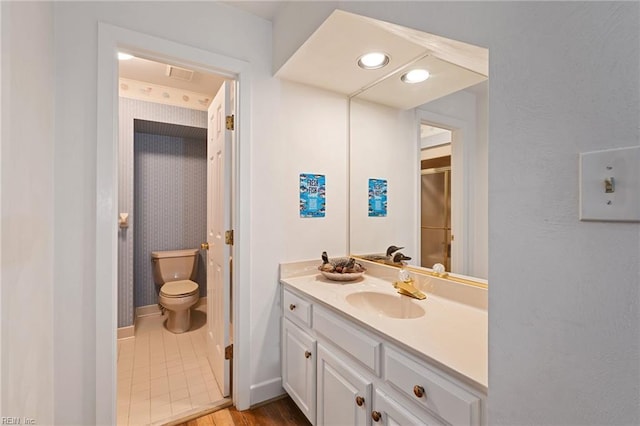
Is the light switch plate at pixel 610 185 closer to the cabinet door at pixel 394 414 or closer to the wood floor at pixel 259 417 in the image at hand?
the cabinet door at pixel 394 414

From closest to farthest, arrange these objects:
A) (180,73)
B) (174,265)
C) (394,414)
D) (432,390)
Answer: (432,390)
(394,414)
(180,73)
(174,265)

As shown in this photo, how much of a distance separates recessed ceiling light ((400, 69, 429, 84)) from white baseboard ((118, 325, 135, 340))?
3142 mm

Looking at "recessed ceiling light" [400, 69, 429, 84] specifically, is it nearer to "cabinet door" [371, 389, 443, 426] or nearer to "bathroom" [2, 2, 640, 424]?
"bathroom" [2, 2, 640, 424]

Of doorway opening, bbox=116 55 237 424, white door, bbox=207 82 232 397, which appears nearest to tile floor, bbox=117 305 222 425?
doorway opening, bbox=116 55 237 424

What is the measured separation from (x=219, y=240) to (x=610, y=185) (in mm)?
1910

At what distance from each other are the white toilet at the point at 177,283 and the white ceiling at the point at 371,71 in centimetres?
223

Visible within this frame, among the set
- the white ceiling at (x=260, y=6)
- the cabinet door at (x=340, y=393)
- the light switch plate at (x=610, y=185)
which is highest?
the white ceiling at (x=260, y=6)

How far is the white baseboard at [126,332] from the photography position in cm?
262

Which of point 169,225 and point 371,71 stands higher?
point 371,71

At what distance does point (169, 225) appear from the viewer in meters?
3.36

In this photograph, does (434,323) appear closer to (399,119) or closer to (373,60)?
(399,119)

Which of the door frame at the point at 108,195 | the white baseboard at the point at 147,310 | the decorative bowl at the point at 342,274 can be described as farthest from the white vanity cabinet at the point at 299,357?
the white baseboard at the point at 147,310

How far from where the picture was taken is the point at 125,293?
8.69ft

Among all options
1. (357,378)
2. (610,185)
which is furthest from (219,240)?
(610,185)
